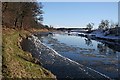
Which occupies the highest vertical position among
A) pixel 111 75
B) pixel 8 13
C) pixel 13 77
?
pixel 8 13

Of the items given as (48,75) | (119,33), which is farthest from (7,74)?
(119,33)

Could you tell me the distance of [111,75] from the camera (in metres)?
22.3

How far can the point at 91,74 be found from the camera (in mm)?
21531

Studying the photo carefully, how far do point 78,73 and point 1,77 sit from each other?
30.6 ft

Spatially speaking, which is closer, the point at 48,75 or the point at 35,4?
the point at 48,75

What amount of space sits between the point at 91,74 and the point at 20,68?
23.6 ft

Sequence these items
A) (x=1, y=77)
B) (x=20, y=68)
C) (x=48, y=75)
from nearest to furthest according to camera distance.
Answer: (x=1, y=77) → (x=20, y=68) → (x=48, y=75)

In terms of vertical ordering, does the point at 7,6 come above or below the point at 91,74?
above

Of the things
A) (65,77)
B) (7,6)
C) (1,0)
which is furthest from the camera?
(7,6)

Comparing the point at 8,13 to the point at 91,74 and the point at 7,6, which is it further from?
the point at 91,74

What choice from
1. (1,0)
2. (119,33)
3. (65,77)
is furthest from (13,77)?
(119,33)

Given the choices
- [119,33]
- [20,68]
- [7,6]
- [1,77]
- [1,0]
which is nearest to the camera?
[1,77]

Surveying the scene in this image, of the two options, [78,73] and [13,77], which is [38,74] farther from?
[78,73]

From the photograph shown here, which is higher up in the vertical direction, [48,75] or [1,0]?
[1,0]
